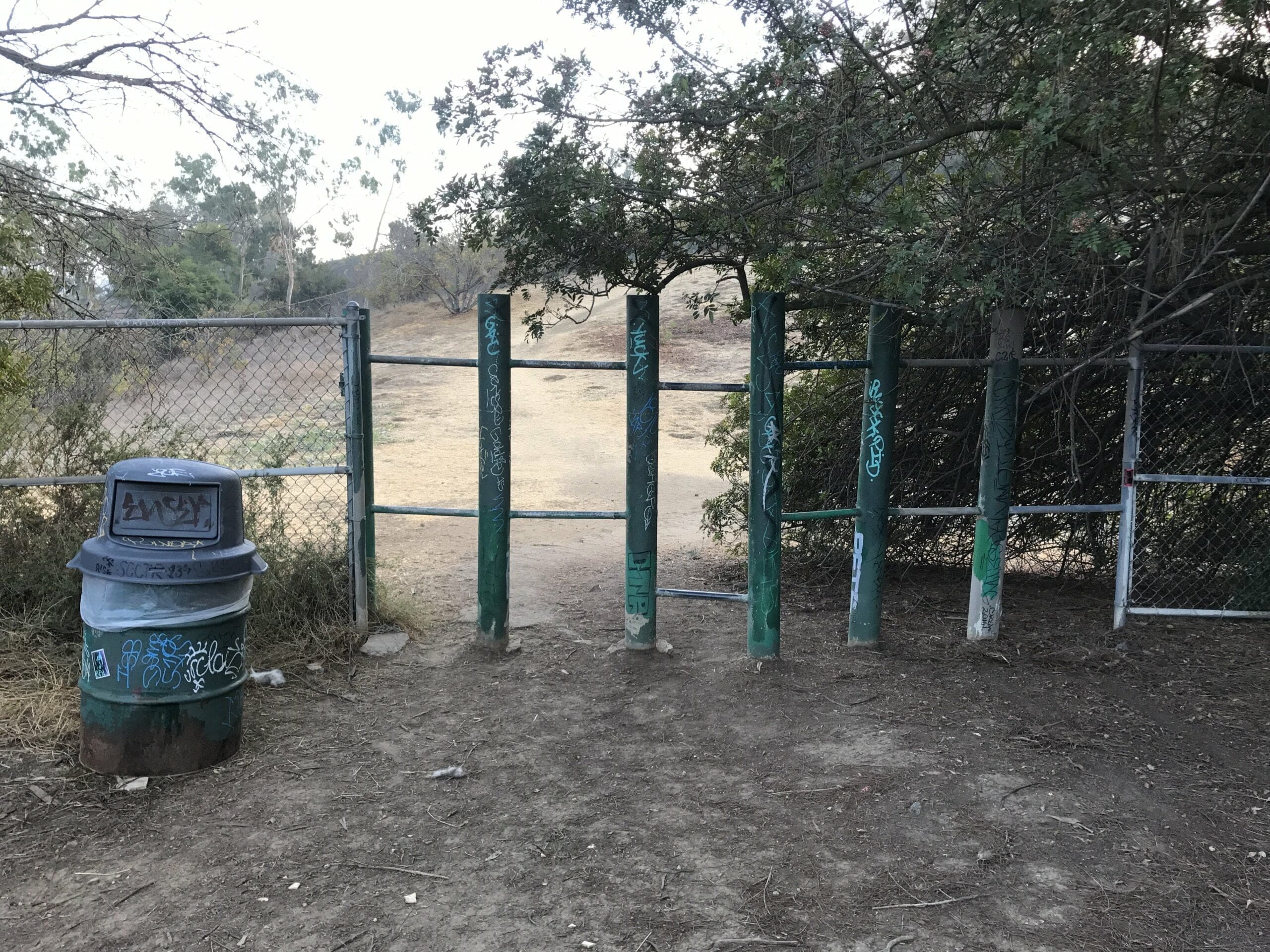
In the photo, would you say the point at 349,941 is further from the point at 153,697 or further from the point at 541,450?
the point at 541,450

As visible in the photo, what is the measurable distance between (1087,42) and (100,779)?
471 centimetres

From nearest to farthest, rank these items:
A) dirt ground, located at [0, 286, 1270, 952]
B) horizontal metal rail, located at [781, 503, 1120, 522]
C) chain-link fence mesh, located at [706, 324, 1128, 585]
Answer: dirt ground, located at [0, 286, 1270, 952] < horizontal metal rail, located at [781, 503, 1120, 522] < chain-link fence mesh, located at [706, 324, 1128, 585]

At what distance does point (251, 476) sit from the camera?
16.5 feet

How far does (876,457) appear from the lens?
199 inches

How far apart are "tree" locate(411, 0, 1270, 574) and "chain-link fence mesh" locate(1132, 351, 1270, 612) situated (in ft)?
0.53

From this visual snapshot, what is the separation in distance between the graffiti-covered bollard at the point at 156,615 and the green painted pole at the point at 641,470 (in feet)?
6.55

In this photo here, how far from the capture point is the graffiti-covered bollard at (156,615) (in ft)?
12.2

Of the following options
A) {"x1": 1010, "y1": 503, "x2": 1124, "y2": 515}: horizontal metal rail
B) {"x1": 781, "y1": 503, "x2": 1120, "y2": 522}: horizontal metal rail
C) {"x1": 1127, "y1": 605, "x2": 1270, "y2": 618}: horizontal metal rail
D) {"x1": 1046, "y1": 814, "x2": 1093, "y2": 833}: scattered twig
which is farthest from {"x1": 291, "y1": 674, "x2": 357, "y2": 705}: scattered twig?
{"x1": 1127, "y1": 605, "x2": 1270, "y2": 618}: horizontal metal rail

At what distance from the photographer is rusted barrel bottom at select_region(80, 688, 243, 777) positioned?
12.4 feet

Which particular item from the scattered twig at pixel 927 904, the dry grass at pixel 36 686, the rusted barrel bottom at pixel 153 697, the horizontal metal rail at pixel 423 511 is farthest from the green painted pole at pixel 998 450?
the dry grass at pixel 36 686

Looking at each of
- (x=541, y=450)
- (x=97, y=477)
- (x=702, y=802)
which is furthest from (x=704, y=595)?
(x=541, y=450)

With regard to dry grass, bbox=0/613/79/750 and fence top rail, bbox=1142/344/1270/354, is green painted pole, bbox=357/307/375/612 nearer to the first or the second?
dry grass, bbox=0/613/79/750

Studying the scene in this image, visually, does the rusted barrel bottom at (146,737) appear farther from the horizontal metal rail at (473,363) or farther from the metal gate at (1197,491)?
the metal gate at (1197,491)

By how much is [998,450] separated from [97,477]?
4.58 meters
